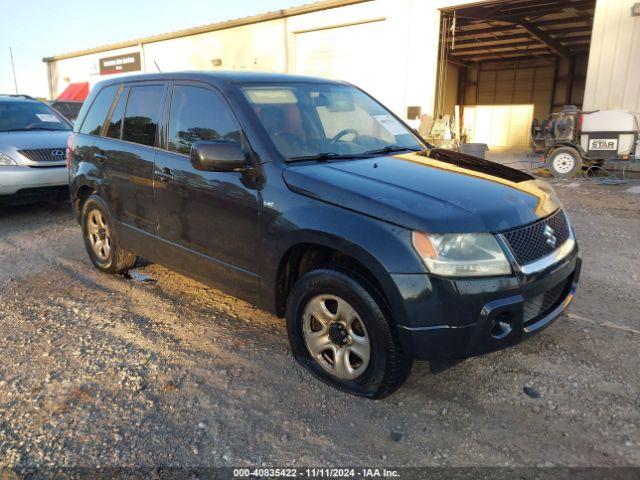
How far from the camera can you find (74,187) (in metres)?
5.05

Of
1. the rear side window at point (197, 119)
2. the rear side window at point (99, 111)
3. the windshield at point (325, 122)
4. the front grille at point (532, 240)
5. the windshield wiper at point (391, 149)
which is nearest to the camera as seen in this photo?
the front grille at point (532, 240)

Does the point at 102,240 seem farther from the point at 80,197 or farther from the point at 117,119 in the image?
the point at 117,119

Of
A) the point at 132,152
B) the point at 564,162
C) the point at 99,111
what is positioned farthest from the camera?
the point at 564,162

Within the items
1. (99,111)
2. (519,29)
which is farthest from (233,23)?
(99,111)

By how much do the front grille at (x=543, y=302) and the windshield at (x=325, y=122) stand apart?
4.85 feet

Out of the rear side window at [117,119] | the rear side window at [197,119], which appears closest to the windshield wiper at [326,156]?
the rear side window at [197,119]

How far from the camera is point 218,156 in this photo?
3.04 m

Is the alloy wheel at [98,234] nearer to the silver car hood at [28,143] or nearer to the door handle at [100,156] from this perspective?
the door handle at [100,156]

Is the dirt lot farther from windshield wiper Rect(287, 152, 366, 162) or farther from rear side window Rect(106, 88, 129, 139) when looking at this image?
rear side window Rect(106, 88, 129, 139)

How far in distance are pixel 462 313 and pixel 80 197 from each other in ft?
13.8

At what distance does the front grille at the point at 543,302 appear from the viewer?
2.68 metres

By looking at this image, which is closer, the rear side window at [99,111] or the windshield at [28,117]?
the rear side window at [99,111]

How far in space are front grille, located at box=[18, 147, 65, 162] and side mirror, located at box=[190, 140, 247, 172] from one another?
17.0 ft

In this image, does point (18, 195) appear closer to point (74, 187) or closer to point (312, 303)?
point (74, 187)
